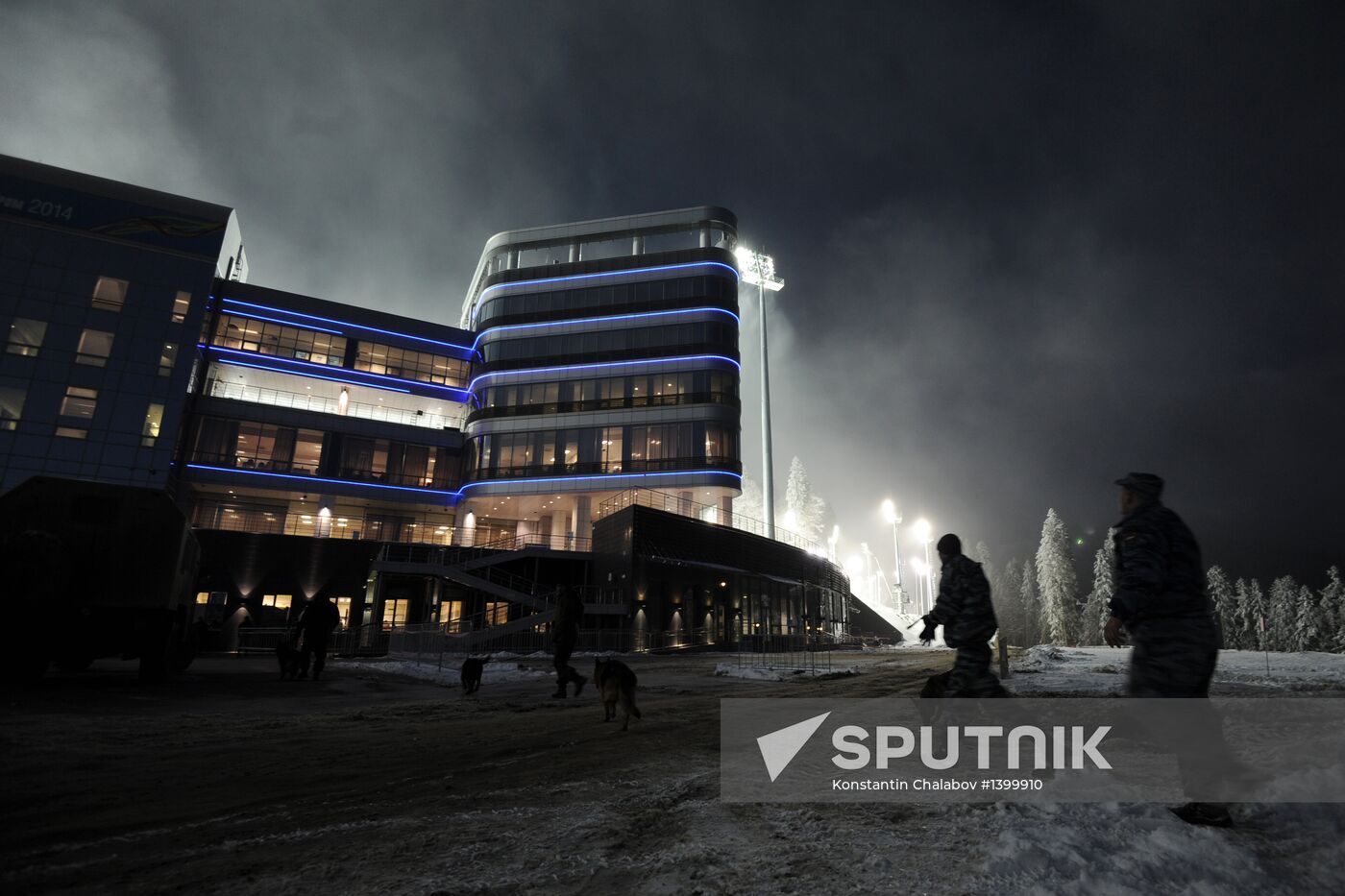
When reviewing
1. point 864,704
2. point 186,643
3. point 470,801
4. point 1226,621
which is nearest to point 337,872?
point 470,801

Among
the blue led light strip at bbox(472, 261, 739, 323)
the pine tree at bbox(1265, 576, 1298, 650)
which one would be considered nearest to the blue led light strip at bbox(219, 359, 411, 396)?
the blue led light strip at bbox(472, 261, 739, 323)

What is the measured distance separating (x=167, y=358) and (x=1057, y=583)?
73.9 metres

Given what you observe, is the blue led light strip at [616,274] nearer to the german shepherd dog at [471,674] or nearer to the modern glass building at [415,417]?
the modern glass building at [415,417]

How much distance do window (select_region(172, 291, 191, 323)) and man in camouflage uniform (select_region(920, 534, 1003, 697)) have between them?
48.9m

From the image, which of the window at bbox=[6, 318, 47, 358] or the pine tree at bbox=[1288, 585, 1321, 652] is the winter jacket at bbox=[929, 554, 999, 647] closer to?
the window at bbox=[6, 318, 47, 358]

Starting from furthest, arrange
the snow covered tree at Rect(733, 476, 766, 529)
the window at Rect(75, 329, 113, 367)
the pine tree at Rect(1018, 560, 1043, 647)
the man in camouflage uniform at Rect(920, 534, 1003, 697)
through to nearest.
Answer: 1. the snow covered tree at Rect(733, 476, 766, 529)
2. the pine tree at Rect(1018, 560, 1043, 647)
3. the window at Rect(75, 329, 113, 367)
4. the man in camouflage uniform at Rect(920, 534, 1003, 697)

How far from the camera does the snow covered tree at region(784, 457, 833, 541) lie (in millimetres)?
94000

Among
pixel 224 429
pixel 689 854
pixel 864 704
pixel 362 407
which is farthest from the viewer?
pixel 362 407

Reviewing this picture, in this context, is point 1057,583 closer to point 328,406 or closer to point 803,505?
point 803,505

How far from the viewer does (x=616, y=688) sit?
6.48m

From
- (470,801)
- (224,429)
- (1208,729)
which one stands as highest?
(224,429)

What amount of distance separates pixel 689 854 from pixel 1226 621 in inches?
3410

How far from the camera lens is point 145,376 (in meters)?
38.0

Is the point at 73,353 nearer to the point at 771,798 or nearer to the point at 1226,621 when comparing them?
the point at 771,798
